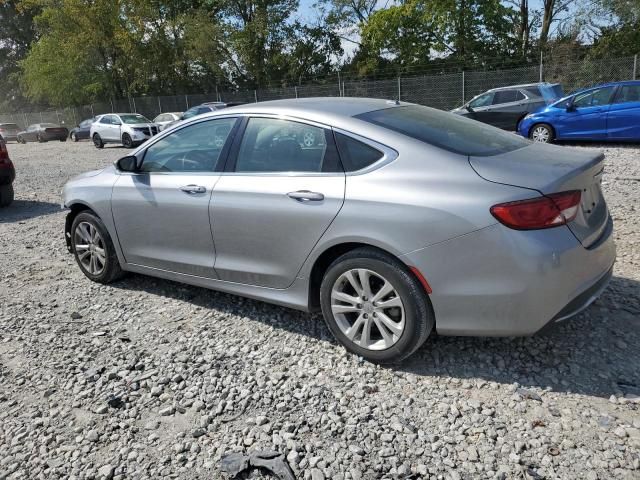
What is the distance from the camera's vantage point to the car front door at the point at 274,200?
3275 mm

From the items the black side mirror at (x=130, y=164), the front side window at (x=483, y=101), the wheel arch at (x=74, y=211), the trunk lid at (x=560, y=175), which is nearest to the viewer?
the trunk lid at (x=560, y=175)

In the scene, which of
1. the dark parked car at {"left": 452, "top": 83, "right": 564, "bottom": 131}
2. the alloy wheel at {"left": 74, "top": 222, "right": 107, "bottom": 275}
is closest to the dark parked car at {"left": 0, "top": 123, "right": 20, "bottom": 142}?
the dark parked car at {"left": 452, "top": 83, "right": 564, "bottom": 131}

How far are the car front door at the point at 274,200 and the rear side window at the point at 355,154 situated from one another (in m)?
0.05

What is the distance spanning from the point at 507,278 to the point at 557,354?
0.84 m

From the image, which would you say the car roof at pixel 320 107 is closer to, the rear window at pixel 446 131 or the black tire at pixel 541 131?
the rear window at pixel 446 131

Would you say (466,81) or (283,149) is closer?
(283,149)

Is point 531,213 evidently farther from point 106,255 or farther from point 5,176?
point 5,176

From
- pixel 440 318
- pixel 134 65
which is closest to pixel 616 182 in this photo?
pixel 440 318

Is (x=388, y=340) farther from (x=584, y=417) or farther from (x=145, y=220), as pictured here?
(x=145, y=220)

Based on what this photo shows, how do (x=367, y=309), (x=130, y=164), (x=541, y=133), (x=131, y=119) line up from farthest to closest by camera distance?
(x=131, y=119), (x=541, y=133), (x=130, y=164), (x=367, y=309)

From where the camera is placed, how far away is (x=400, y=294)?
3.02 metres

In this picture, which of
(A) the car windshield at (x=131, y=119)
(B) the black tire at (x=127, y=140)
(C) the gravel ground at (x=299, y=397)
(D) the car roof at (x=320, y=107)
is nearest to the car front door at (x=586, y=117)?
(C) the gravel ground at (x=299, y=397)

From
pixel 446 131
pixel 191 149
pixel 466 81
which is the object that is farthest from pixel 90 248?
pixel 466 81

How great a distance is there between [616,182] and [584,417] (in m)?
5.80
